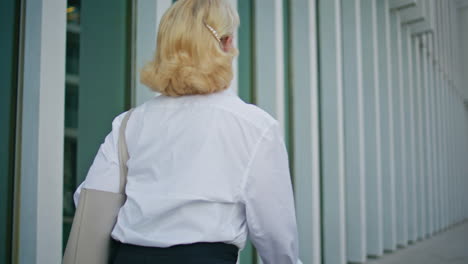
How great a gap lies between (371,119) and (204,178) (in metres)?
5.98

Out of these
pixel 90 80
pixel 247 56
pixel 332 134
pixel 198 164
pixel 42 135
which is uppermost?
pixel 247 56

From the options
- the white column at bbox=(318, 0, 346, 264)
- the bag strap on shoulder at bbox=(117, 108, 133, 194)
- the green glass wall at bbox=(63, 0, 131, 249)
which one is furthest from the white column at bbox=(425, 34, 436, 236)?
the bag strap on shoulder at bbox=(117, 108, 133, 194)

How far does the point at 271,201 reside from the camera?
59.8 inches

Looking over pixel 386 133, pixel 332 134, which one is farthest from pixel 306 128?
pixel 386 133

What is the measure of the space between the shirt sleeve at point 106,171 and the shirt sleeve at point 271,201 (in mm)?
469

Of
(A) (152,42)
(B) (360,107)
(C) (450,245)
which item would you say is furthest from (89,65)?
(C) (450,245)

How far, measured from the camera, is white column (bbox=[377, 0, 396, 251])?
24.6 ft

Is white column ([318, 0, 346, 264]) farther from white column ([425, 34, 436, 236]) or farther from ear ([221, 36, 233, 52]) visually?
white column ([425, 34, 436, 236])

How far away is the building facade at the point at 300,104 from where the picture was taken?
2.56 metres

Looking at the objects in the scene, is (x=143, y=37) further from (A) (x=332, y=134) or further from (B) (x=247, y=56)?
(A) (x=332, y=134)

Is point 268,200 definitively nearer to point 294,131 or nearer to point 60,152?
point 60,152

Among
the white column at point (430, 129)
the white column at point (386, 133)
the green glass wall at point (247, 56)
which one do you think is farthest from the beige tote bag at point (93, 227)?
the white column at point (430, 129)

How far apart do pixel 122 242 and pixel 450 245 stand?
327 inches

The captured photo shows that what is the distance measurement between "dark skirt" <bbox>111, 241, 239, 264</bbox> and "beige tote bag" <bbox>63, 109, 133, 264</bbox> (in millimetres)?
89
